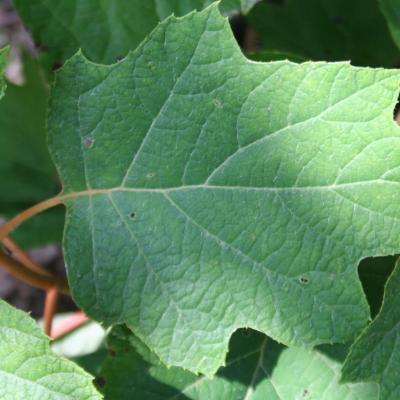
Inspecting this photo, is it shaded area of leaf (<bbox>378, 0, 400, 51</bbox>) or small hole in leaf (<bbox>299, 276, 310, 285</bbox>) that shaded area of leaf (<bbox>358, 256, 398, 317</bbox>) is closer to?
small hole in leaf (<bbox>299, 276, 310, 285</bbox>)

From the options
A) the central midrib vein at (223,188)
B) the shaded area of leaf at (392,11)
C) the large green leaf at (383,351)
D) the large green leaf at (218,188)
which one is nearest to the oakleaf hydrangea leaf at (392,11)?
the shaded area of leaf at (392,11)

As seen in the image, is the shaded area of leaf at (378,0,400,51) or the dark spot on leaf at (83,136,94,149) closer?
the dark spot on leaf at (83,136,94,149)

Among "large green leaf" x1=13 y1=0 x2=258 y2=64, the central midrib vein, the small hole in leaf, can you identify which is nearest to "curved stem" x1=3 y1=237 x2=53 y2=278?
the central midrib vein

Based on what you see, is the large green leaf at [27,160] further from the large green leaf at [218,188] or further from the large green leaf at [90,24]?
the large green leaf at [218,188]

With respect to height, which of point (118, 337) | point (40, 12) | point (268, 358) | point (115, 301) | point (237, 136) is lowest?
point (268, 358)

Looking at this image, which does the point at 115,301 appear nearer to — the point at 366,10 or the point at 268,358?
the point at 268,358

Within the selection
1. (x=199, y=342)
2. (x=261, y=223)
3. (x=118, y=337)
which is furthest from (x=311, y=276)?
(x=118, y=337)
